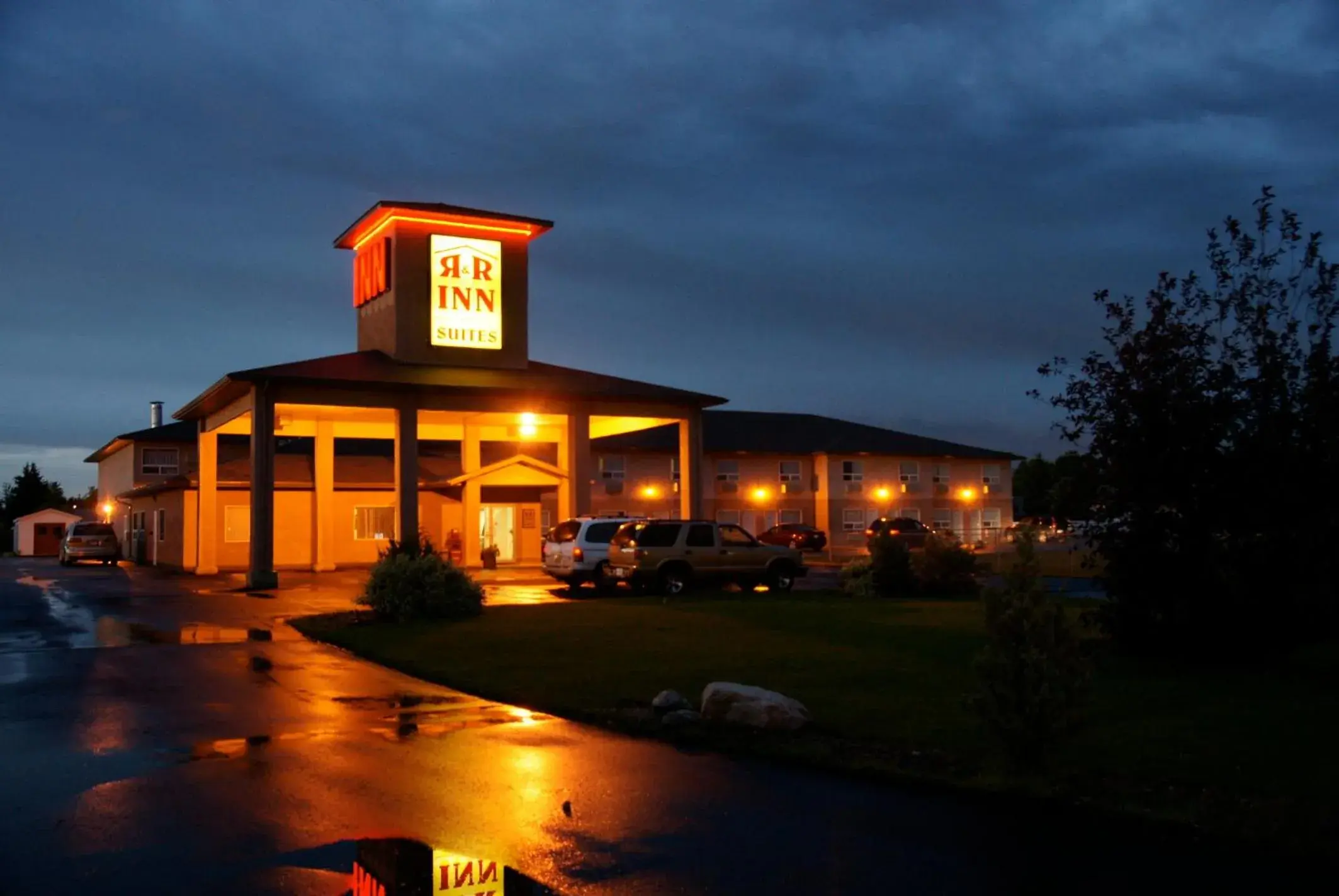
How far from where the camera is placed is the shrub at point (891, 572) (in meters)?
25.7

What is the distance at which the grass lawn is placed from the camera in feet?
26.3

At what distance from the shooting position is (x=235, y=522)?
40.1 meters

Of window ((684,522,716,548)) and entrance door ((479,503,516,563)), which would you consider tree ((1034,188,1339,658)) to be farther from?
entrance door ((479,503,516,563))

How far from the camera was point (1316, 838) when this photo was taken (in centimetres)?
677

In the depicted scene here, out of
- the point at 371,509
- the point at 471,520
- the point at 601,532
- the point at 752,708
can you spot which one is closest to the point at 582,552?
the point at 601,532

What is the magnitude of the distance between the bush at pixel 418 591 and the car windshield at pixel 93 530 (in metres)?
32.3

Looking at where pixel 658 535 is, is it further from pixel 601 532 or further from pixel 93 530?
pixel 93 530

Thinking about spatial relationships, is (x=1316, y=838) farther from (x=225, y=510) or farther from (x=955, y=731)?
(x=225, y=510)

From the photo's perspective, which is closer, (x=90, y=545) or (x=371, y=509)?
(x=371, y=509)

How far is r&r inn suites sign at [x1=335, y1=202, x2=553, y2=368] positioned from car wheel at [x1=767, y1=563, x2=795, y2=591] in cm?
1135

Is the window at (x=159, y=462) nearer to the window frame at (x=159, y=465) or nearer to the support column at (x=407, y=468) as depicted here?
the window frame at (x=159, y=465)

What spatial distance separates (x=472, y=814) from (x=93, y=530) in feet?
152

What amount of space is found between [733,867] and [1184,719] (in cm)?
563

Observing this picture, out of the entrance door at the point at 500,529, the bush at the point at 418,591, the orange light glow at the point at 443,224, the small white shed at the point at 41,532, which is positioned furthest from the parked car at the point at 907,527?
the small white shed at the point at 41,532
